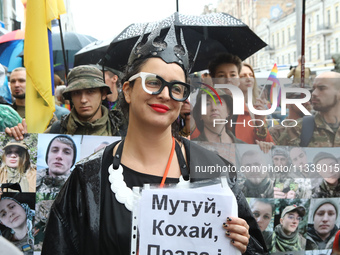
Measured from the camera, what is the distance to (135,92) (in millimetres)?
2336

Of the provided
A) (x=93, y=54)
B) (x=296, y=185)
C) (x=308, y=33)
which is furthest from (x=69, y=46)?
(x=308, y=33)

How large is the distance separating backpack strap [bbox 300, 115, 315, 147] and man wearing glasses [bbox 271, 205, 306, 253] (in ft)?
1.63

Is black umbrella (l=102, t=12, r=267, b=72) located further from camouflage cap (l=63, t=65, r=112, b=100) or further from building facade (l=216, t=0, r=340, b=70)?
building facade (l=216, t=0, r=340, b=70)

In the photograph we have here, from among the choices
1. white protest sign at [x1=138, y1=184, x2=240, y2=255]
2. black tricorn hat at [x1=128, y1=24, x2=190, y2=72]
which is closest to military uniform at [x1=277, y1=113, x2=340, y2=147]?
black tricorn hat at [x1=128, y1=24, x2=190, y2=72]

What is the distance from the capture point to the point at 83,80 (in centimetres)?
388

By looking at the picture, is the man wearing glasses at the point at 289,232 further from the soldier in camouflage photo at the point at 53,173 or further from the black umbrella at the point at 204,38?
the black umbrella at the point at 204,38

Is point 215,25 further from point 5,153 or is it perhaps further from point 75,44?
point 75,44

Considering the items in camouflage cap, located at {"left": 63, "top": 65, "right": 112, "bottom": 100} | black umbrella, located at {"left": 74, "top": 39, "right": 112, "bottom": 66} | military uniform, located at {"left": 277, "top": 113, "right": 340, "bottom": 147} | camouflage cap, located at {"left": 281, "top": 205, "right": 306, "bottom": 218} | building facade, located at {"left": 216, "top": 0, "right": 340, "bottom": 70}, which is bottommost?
camouflage cap, located at {"left": 281, "top": 205, "right": 306, "bottom": 218}

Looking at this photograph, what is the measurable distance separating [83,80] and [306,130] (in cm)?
177

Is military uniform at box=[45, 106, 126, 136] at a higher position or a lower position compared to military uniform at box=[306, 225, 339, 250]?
higher

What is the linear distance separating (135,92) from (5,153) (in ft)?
5.13

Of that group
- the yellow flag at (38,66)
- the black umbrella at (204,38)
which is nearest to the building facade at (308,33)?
the black umbrella at (204,38)

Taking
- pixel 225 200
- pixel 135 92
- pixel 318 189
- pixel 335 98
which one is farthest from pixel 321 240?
pixel 135 92

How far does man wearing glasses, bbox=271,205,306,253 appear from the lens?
3361mm
